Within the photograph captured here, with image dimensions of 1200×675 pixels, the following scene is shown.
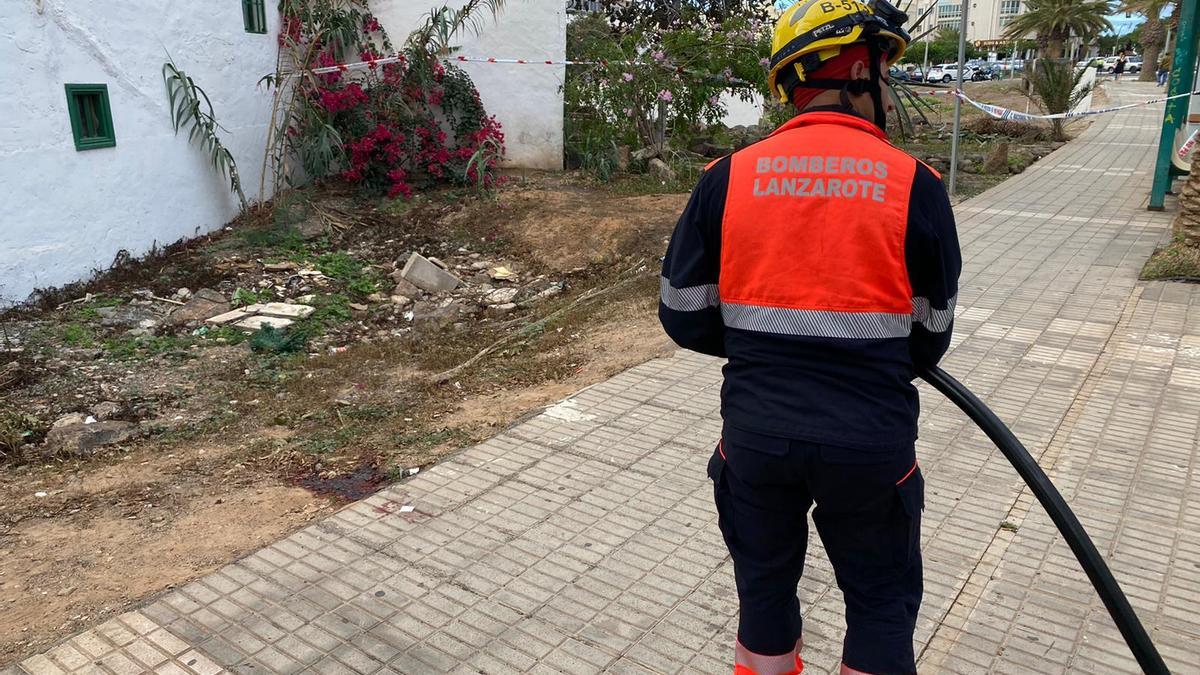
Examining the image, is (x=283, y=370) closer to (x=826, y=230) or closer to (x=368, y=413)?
(x=368, y=413)

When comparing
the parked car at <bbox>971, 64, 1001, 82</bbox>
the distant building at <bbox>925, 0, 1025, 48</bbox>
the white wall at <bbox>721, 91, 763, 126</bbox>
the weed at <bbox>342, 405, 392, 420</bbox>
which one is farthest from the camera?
the distant building at <bbox>925, 0, 1025, 48</bbox>

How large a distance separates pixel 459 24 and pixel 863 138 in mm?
10347

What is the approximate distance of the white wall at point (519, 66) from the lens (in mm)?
11641

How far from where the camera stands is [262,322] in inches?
287

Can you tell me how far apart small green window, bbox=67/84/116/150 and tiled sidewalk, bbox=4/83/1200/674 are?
5.46 m

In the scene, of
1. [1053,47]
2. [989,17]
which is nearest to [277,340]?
[1053,47]

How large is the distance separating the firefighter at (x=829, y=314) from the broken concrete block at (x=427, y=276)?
259 inches

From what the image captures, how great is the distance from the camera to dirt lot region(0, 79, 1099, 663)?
3.89 metres

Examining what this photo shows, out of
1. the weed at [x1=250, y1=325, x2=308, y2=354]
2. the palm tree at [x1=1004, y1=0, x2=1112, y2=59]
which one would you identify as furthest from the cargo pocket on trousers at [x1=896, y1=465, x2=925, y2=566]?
the palm tree at [x1=1004, y1=0, x2=1112, y2=59]

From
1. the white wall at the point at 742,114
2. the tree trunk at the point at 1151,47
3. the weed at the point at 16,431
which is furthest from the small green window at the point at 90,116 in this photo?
the tree trunk at the point at 1151,47

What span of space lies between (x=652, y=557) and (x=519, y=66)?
→ 9717mm

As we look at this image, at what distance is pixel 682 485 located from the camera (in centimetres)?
421

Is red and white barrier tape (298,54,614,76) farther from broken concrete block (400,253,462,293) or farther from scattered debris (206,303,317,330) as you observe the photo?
scattered debris (206,303,317,330)

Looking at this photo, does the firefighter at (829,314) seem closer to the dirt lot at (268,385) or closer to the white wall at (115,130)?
the dirt lot at (268,385)
